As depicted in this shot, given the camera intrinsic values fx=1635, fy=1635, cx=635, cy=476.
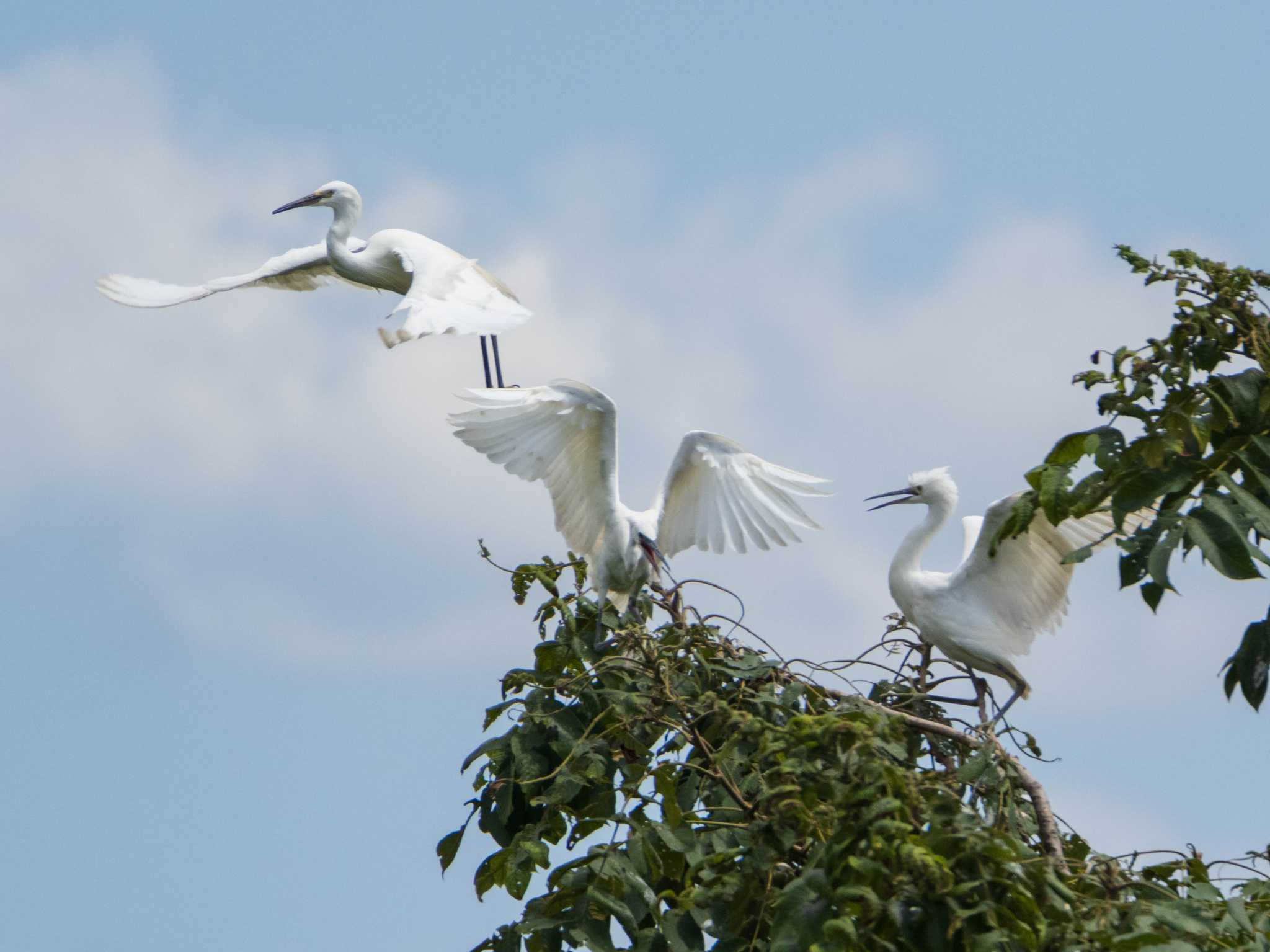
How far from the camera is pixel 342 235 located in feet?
28.0

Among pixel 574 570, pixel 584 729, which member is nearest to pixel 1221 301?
pixel 584 729

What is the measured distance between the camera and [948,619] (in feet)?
22.3

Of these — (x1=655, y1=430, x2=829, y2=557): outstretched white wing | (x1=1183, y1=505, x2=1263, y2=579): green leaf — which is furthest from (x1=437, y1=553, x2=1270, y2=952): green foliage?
(x1=655, y1=430, x2=829, y2=557): outstretched white wing

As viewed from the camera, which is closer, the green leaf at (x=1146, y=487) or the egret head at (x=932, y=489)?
the green leaf at (x=1146, y=487)

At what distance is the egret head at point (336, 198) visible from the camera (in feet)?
28.0

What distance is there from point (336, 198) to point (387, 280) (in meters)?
0.56

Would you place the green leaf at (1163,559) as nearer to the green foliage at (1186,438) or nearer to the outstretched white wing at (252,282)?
the green foliage at (1186,438)

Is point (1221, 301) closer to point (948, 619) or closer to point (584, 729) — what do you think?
point (584, 729)

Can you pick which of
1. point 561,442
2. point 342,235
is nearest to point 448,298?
point 561,442

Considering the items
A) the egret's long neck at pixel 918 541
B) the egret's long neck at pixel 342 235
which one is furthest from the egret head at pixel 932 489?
the egret's long neck at pixel 342 235

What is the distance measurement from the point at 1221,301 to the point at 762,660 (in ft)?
5.05

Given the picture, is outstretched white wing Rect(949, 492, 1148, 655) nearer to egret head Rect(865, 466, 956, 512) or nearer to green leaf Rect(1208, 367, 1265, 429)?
egret head Rect(865, 466, 956, 512)

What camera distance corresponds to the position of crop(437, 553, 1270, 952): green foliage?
264 centimetres

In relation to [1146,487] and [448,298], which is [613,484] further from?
[1146,487]
